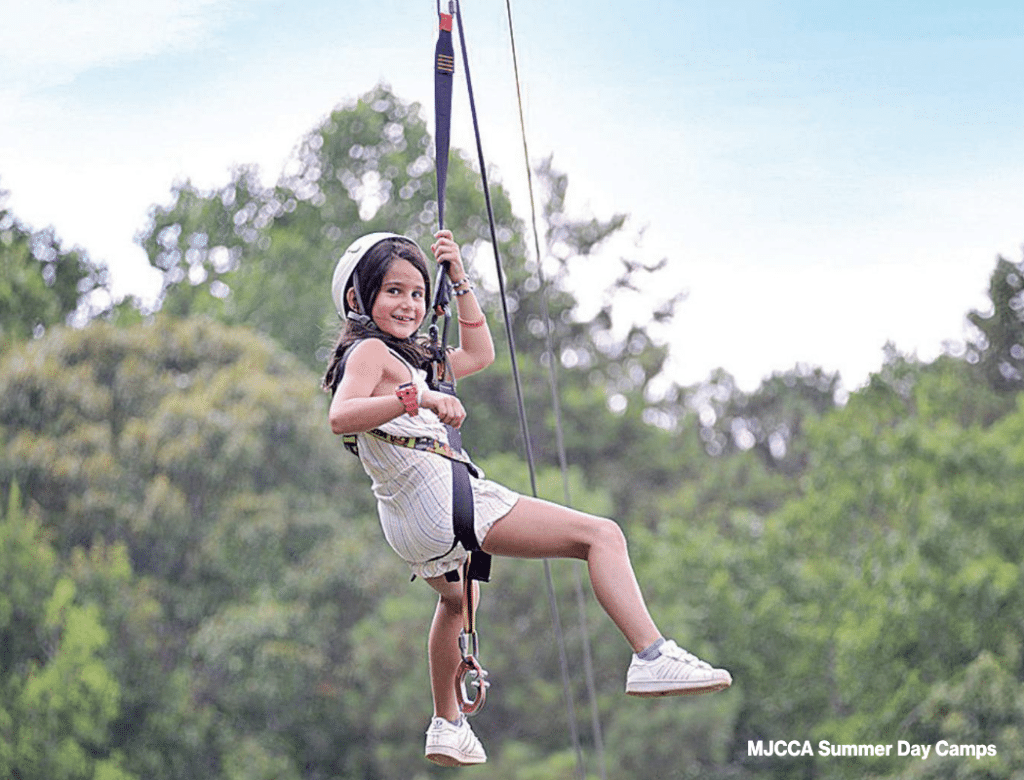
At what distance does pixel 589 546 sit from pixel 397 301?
0.62 m

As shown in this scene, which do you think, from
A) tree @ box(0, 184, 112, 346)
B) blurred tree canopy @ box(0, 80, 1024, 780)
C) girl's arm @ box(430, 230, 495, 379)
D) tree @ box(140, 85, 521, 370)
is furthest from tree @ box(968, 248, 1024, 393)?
girl's arm @ box(430, 230, 495, 379)

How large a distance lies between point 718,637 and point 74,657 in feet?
23.4

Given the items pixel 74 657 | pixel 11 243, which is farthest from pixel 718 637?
pixel 11 243

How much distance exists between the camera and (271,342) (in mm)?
20156

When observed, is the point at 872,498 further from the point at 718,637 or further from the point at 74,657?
the point at 74,657

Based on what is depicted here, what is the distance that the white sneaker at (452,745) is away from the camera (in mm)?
3781

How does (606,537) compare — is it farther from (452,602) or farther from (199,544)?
(199,544)

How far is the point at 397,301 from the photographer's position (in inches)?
143

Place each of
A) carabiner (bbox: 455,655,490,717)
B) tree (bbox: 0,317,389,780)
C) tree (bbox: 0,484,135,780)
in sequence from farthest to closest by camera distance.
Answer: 1. tree (bbox: 0,317,389,780)
2. tree (bbox: 0,484,135,780)
3. carabiner (bbox: 455,655,490,717)

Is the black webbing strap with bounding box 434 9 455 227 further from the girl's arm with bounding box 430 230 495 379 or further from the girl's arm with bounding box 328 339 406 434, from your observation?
the girl's arm with bounding box 328 339 406 434

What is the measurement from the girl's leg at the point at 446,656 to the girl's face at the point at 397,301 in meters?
0.56

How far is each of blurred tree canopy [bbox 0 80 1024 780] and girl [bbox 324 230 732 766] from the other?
13.6 meters

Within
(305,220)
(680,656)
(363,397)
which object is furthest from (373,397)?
(305,220)

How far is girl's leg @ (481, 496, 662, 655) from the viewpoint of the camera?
3490 millimetres
